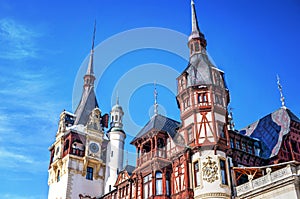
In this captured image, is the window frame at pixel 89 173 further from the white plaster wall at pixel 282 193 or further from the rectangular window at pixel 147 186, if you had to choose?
the white plaster wall at pixel 282 193

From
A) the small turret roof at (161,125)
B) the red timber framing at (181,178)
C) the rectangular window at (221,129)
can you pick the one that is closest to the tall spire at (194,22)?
the small turret roof at (161,125)

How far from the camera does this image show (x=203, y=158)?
3828cm

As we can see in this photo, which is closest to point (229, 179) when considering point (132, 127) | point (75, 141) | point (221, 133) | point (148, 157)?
point (221, 133)

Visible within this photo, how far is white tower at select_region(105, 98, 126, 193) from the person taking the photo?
210 ft

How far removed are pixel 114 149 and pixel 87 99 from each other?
1372 centimetres

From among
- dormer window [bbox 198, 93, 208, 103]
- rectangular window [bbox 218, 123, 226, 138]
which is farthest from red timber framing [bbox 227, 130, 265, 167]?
dormer window [bbox 198, 93, 208, 103]

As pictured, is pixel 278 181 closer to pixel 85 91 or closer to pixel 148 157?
pixel 148 157

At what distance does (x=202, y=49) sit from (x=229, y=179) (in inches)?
762

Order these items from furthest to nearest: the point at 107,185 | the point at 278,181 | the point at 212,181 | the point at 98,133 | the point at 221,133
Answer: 1. the point at 98,133
2. the point at 107,185
3. the point at 221,133
4. the point at 212,181
5. the point at 278,181

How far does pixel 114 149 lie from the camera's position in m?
67.4

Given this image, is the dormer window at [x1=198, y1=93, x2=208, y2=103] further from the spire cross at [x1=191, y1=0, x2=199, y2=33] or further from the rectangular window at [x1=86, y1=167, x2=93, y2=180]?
the rectangular window at [x1=86, y1=167, x2=93, y2=180]

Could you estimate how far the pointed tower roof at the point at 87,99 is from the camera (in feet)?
233

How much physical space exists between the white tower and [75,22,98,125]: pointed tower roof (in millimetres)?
4990

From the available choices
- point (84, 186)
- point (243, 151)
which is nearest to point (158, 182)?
point (243, 151)
